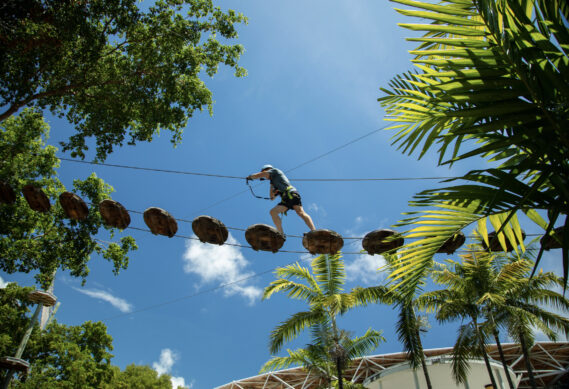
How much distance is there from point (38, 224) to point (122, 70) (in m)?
6.61

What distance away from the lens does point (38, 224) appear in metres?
13.9

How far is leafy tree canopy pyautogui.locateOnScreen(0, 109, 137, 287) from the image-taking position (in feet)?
43.9

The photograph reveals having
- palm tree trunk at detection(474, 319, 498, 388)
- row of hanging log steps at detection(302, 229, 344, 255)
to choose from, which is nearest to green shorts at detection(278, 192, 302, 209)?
row of hanging log steps at detection(302, 229, 344, 255)

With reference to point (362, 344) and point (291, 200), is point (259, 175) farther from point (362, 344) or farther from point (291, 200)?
point (362, 344)

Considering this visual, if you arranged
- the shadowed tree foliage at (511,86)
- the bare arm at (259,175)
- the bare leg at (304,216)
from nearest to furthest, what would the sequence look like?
the shadowed tree foliage at (511,86) → the bare leg at (304,216) → the bare arm at (259,175)

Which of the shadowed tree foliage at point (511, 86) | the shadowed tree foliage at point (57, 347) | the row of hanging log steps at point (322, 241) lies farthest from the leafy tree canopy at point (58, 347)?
the shadowed tree foliage at point (511, 86)

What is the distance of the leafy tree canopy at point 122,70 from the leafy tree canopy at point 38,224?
252 centimetres

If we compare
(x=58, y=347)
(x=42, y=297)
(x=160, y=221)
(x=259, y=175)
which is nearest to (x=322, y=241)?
(x=259, y=175)

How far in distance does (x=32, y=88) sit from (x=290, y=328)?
35.6 feet

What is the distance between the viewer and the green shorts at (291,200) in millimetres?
7844

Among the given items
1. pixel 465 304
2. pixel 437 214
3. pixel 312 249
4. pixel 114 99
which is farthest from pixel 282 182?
pixel 465 304

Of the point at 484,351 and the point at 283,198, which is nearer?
the point at 283,198

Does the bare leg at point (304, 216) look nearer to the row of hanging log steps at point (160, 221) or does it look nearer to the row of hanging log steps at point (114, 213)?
the row of hanging log steps at point (160, 221)

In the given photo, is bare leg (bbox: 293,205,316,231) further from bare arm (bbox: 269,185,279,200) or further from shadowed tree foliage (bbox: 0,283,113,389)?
shadowed tree foliage (bbox: 0,283,113,389)
